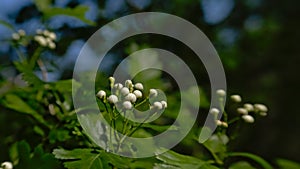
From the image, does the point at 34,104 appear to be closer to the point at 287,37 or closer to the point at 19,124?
the point at 19,124

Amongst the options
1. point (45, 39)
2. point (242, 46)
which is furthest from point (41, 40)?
point (242, 46)

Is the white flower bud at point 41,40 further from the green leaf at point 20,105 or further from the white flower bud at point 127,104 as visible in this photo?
the white flower bud at point 127,104

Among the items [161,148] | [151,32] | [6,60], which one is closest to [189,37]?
[151,32]

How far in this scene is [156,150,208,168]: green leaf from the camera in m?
0.77

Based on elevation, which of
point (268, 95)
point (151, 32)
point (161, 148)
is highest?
point (151, 32)

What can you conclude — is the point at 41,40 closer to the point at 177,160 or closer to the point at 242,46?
the point at 177,160

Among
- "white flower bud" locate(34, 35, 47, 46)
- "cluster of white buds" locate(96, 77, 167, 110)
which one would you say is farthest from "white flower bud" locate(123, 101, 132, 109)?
"white flower bud" locate(34, 35, 47, 46)

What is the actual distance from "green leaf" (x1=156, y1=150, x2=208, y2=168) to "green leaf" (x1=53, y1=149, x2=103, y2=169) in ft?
0.32

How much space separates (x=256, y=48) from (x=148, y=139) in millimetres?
2794

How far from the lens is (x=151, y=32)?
5.22 ft

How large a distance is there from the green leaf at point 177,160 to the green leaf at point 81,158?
98 millimetres

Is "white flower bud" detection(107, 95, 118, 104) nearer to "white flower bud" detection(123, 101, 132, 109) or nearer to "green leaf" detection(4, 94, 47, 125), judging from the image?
"white flower bud" detection(123, 101, 132, 109)

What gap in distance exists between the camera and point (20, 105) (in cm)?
98

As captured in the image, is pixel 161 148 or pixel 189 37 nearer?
pixel 161 148
